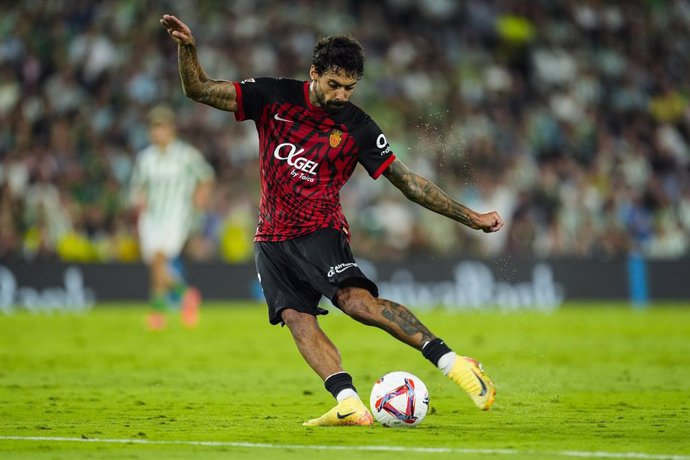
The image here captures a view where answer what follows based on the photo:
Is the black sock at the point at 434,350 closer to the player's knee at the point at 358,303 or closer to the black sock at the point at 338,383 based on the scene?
the player's knee at the point at 358,303

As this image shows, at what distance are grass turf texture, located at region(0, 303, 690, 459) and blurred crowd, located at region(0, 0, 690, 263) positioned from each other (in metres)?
3.24

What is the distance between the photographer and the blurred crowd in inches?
919

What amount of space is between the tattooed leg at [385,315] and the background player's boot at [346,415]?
1.64 ft

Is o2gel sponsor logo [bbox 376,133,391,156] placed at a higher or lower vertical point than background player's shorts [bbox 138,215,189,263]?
lower

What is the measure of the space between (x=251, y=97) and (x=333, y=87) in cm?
58

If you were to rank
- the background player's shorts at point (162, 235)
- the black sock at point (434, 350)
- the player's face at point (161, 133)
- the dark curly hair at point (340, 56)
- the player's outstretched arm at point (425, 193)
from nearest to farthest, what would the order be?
the black sock at point (434, 350), the dark curly hair at point (340, 56), the player's outstretched arm at point (425, 193), the player's face at point (161, 133), the background player's shorts at point (162, 235)

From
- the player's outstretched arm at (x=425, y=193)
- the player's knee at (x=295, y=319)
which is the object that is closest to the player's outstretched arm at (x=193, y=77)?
the player's outstretched arm at (x=425, y=193)

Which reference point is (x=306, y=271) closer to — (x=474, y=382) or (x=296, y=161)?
(x=296, y=161)

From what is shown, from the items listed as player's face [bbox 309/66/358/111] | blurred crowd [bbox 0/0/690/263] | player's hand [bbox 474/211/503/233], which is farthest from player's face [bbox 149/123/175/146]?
player's hand [bbox 474/211/503/233]

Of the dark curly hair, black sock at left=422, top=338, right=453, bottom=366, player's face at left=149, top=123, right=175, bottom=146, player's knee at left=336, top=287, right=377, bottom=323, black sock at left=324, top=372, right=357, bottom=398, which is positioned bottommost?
black sock at left=324, top=372, right=357, bottom=398

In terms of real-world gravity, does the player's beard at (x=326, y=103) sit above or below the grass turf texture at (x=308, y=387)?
above

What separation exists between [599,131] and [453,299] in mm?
4954

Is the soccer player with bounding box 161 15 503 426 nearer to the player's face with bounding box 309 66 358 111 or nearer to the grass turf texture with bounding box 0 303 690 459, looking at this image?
the player's face with bounding box 309 66 358 111

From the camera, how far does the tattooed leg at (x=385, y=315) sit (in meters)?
7.79
